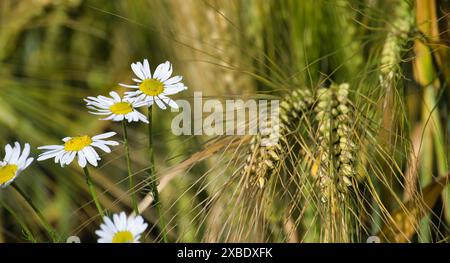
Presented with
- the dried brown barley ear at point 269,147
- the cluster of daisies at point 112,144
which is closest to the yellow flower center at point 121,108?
the cluster of daisies at point 112,144

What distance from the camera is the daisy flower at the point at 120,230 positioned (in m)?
0.49

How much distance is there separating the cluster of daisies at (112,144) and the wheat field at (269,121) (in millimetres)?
25

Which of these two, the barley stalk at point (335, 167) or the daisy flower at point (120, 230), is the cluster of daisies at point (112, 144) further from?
the barley stalk at point (335, 167)

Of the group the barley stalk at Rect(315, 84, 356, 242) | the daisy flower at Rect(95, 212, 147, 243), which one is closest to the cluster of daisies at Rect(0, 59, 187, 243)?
the daisy flower at Rect(95, 212, 147, 243)

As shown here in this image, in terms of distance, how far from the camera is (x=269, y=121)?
2.05 ft

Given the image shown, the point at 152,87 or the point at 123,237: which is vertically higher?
the point at 152,87

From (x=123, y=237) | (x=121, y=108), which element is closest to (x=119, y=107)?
(x=121, y=108)

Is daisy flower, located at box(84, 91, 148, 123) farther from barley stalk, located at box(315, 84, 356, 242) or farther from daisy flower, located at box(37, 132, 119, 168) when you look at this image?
barley stalk, located at box(315, 84, 356, 242)

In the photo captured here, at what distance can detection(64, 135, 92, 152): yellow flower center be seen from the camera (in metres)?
0.53

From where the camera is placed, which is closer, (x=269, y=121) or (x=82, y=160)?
(x=82, y=160)

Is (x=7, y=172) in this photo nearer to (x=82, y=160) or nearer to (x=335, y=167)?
(x=82, y=160)

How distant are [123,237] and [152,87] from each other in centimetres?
12
